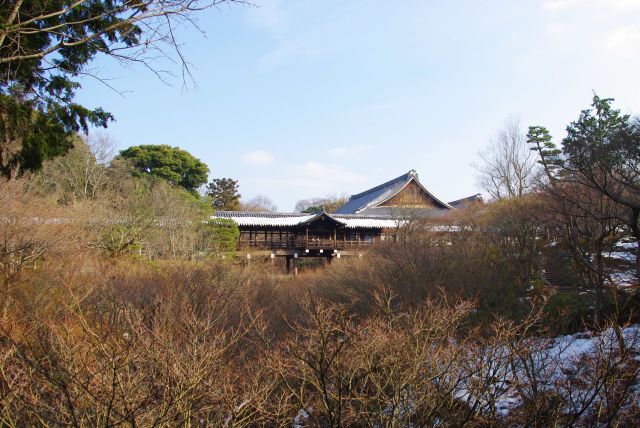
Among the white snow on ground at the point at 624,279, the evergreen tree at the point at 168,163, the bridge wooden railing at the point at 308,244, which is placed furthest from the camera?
the evergreen tree at the point at 168,163

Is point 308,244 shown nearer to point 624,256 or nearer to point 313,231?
point 313,231

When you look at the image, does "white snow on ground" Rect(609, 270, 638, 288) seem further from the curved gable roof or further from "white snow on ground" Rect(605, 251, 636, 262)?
the curved gable roof

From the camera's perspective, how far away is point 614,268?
37.0 feet

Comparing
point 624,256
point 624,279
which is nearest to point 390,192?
point 624,256

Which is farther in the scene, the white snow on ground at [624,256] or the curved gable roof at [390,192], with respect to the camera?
the curved gable roof at [390,192]

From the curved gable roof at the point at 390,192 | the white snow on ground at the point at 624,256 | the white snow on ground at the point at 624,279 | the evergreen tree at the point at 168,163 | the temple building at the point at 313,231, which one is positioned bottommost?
the white snow on ground at the point at 624,279

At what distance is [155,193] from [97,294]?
32.4ft

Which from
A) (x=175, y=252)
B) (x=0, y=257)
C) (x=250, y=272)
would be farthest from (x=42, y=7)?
(x=175, y=252)

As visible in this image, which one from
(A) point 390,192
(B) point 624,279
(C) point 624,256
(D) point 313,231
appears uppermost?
(A) point 390,192

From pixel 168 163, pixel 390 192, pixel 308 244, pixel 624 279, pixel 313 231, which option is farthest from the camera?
pixel 390 192

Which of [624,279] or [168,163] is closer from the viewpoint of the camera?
[624,279]

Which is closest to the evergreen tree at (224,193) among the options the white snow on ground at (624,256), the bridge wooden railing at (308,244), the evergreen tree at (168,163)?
the evergreen tree at (168,163)

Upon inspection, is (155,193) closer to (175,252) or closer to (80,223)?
(175,252)

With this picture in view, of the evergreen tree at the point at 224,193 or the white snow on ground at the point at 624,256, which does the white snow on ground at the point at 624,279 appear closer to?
the white snow on ground at the point at 624,256
